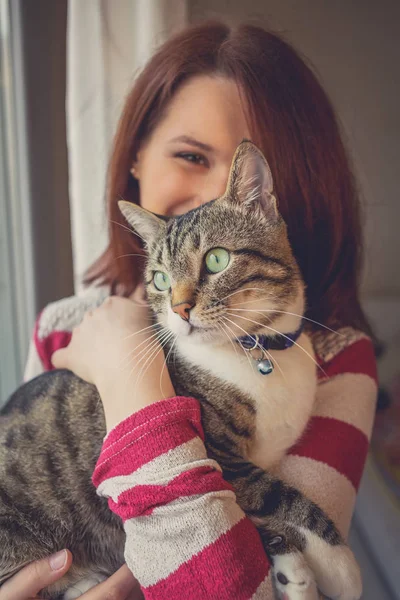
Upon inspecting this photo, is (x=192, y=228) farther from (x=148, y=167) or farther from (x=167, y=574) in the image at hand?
(x=167, y=574)

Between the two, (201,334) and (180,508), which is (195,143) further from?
(180,508)

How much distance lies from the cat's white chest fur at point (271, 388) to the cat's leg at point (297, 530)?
83 mm

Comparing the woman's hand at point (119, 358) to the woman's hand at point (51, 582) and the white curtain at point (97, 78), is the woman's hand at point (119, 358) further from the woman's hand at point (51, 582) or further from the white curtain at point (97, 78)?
the white curtain at point (97, 78)

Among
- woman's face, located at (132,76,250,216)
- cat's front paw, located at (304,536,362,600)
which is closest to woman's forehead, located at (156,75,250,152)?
woman's face, located at (132,76,250,216)

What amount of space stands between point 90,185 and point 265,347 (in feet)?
3.12

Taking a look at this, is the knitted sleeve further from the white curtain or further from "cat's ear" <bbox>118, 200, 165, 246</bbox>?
the white curtain

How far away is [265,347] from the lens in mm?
789

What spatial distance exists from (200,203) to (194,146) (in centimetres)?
12

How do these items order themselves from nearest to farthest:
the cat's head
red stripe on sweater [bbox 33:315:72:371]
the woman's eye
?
1. the cat's head
2. the woman's eye
3. red stripe on sweater [bbox 33:315:72:371]

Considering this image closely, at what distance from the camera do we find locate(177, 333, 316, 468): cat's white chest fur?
782 millimetres

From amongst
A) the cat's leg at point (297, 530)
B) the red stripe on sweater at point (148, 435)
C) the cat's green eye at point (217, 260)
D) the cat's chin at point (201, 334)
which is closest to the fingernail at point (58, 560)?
the red stripe on sweater at point (148, 435)

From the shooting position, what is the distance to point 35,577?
74 centimetres

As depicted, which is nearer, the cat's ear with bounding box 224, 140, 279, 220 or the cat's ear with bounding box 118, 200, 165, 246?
the cat's ear with bounding box 224, 140, 279, 220

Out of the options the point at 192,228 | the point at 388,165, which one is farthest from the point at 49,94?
the point at 388,165
